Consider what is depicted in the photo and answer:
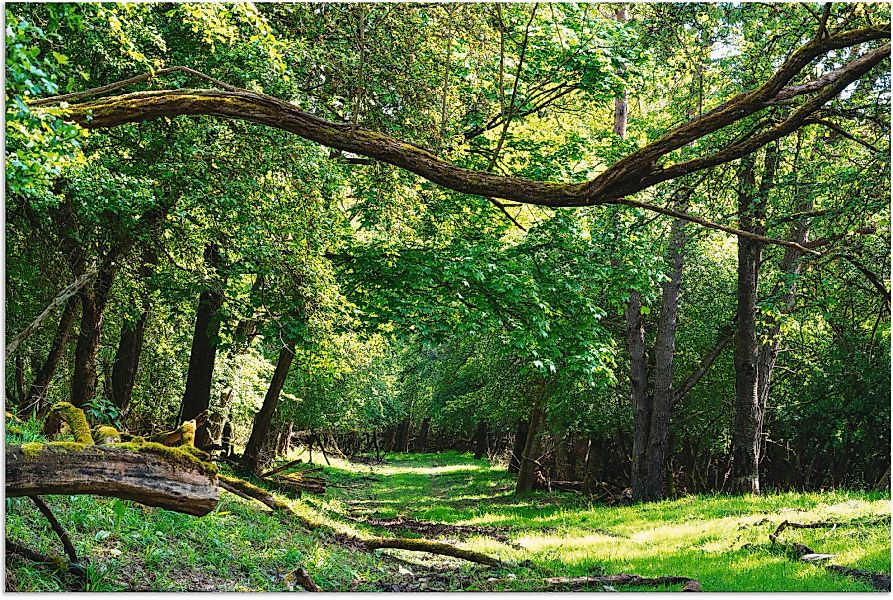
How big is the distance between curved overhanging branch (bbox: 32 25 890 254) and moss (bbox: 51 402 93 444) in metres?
2.23

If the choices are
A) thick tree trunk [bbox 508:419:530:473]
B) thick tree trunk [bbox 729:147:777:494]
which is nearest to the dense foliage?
thick tree trunk [bbox 729:147:777:494]

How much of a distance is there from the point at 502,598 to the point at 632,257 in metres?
6.90

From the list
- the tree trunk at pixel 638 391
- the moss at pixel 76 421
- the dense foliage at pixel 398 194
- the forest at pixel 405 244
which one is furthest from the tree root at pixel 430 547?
the tree trunk at pixel 638 391

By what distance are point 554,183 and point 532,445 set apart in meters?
15.6

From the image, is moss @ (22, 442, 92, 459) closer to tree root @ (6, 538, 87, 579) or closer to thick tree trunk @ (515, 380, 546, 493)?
tree root @ (6, 538, 87, 579)

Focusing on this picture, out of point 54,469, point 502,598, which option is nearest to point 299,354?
point 502,598

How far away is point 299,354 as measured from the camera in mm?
12180

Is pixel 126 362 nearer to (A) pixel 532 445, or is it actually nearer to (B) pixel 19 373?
(B) pixel 19 373

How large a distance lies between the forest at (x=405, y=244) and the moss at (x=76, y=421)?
42 millimetres

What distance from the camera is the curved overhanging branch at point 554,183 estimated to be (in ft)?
16.8

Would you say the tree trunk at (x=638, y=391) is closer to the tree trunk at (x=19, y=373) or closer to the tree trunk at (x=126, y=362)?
the tree trunk at (x=126, y=362)

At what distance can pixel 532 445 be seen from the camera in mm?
20344

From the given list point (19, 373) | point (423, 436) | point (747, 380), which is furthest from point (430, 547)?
point (423, 436)

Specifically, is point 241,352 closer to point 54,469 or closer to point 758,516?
point 758,516
